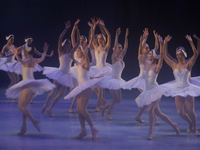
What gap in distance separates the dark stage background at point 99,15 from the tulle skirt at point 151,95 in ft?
20.7

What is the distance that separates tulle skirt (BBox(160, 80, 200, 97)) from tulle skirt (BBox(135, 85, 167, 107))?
0.09 meters

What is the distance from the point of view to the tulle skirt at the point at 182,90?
431cm

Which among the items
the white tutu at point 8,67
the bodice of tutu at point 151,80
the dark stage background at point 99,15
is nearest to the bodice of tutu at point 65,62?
the bodice of tutu at point 151,80

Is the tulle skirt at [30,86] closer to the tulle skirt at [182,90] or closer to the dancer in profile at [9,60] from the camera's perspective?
the tulle skirt at [182,90]

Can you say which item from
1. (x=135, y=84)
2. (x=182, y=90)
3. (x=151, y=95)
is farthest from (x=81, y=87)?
(x=135, y=84)

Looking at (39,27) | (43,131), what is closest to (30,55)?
(43,131)

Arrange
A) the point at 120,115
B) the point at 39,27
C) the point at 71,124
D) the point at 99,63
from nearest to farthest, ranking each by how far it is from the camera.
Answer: the point at 71,124 < the point at 120,115 < the point at 99,63 < the point at 39,27

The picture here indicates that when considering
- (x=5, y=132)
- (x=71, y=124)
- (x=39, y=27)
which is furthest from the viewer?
(x=39, y=27)

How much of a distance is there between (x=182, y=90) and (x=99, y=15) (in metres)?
6.40

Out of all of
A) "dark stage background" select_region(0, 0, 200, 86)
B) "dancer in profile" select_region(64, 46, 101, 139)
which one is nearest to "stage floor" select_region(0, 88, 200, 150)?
"dancer in profile" select_region(64, 46, 101, 139)

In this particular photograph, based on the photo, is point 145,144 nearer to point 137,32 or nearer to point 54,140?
point 54,140

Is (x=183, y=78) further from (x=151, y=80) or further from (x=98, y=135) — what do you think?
(x=98, y=135)

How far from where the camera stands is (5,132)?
4430mm

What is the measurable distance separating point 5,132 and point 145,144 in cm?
192
